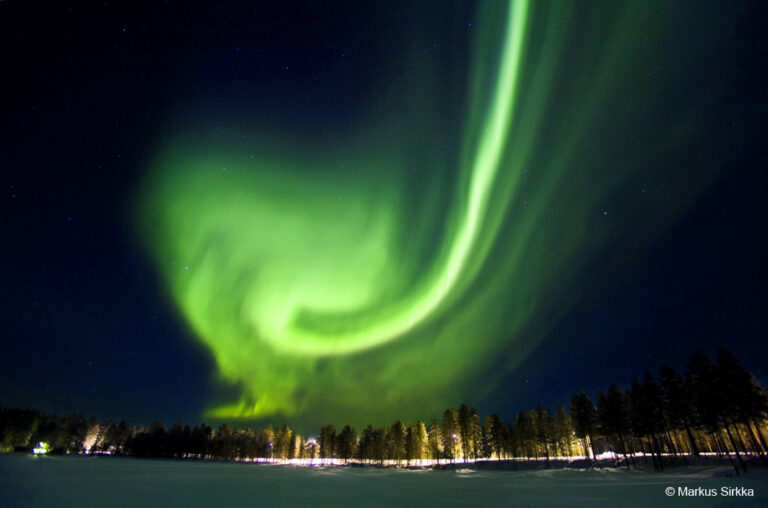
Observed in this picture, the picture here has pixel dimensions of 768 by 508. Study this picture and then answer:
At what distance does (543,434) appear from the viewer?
2598 inches

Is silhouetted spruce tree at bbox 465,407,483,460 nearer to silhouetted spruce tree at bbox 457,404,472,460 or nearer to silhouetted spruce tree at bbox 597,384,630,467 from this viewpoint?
silhouetted spruce tree at bbox 457,404,472,460

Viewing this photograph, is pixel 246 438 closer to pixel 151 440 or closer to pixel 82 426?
pixel 151 440

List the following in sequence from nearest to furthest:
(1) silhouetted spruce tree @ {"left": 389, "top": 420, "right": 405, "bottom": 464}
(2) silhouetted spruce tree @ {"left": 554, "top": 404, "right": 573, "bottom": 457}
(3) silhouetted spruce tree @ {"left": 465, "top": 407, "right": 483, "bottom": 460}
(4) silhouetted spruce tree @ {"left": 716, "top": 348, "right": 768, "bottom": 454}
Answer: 1. (4) silhouetted spruce tree @ {"left": 716, "top": 348, "right": 768, "bottom": 454}
2. (3) silhouetted spruce tree @ {"left": 465, "top": 407, "right": 483, "bottom": 460}
3. (2) silhouetted spruce tree @ {"left": 554, "top": 404, "right": 573, "bottom": 457}
4. (1) silhouetted spruce tree @ {"left": 389, "top": 420, "right": 405, "bottom": 464}

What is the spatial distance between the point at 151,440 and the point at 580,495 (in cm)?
13941

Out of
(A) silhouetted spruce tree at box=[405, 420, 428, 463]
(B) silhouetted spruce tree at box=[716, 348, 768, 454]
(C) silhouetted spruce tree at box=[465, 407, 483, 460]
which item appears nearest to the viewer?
(B) silhouetted spruce tree at box=[716, 348, 768, 454]

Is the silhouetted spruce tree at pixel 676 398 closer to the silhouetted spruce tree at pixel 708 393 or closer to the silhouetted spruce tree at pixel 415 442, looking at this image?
the silhouetted spruce tree at pixel 708 393

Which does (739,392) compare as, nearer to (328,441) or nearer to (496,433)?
(496,433)

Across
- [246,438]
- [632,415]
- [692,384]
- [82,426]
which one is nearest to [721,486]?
[692,384]

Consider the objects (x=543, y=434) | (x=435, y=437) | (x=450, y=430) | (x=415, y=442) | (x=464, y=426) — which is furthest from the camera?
(x=435, y=437)

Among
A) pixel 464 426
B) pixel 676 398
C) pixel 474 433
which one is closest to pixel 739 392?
pixel 676 398

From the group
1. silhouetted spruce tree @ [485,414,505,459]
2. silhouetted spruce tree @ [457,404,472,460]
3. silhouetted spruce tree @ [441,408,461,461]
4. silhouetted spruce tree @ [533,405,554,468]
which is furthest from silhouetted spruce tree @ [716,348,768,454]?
silhouetted spruce tree @ [441,408,461,461]

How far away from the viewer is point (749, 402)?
3562 cm

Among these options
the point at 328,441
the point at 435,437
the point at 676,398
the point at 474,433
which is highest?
the point at 676,398

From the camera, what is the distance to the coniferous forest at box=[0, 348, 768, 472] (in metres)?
38.3
